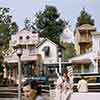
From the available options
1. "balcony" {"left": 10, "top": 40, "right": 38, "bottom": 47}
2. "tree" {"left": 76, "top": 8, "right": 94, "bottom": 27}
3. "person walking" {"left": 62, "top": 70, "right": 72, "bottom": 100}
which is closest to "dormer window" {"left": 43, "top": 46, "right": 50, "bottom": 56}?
"balcony" {"left": 10, "top": 40, "right": 38, "bottom": 47}

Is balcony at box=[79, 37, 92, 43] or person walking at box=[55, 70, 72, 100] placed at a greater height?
balcony at box=[79, 37, 92, 43]

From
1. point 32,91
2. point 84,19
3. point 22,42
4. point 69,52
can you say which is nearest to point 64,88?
Result: point 32,91

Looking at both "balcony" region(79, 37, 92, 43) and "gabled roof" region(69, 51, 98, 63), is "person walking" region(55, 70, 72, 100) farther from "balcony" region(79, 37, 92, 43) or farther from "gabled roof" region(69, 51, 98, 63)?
"balcony" region(79, 37, 92, 43)

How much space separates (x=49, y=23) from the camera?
256 ft

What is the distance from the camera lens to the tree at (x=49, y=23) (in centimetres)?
7800

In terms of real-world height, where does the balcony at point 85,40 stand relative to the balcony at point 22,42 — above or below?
above

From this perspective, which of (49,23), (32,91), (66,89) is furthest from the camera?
(49,23)

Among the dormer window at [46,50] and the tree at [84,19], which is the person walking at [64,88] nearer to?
the dormer window at [46,50]

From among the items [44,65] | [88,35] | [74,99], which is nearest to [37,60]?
[44,65]

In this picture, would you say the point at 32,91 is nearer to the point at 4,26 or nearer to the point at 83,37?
the point at 4,26

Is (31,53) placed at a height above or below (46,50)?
below

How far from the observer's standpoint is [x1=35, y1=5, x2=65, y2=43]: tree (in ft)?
256

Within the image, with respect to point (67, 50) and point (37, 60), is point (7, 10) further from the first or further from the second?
point (67, 50)

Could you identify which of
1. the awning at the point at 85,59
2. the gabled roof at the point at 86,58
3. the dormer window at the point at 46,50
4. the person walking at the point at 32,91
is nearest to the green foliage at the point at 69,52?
the dormer window at the point at 46,50
